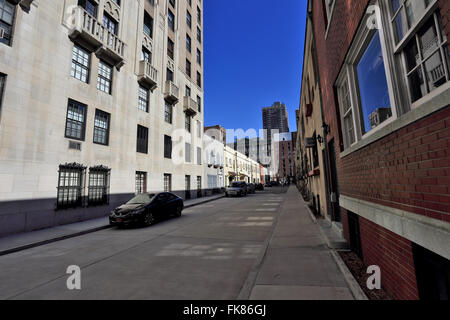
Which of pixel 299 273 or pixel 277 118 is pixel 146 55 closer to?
pixel 299 273

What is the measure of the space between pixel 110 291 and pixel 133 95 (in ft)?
48.9

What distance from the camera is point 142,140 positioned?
16922mm

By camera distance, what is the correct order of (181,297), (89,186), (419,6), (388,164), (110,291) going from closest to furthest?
1. (419,6)
2. (388,164)
3. (181,297)
4. (110,291)
5. (89,186)

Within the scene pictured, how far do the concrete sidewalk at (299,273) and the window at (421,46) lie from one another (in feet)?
9.68

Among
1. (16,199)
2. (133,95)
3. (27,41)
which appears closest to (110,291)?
(16,199)

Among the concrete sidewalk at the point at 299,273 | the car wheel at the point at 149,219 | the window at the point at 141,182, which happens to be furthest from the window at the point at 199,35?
the concrete sidewalk at the point at 299,273

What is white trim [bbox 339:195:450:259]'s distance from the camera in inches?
75.3

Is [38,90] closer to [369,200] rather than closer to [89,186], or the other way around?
[89,186]

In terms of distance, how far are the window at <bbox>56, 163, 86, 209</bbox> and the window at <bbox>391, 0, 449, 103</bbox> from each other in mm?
13115

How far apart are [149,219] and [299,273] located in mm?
8004

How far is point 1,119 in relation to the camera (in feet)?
27.7

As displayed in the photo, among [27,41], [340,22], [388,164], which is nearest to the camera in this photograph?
[388,164]

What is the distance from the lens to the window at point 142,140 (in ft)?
54.3
